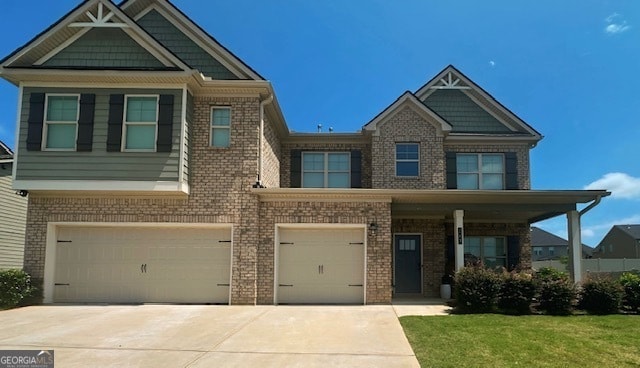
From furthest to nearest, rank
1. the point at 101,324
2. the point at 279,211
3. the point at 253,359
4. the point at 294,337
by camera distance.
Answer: the point at 279,211
the point at 101,324
the point at 294,337
the point at 253,359

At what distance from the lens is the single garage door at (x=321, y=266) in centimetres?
1427

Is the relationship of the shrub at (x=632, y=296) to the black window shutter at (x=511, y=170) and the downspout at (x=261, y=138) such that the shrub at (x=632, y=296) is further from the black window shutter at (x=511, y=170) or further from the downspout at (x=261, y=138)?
the downspout at (x=261, y=138)

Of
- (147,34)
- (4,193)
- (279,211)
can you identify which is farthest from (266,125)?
(4,193)

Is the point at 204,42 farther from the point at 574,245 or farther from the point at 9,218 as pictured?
the point at 574,245

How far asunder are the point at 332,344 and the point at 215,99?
846cm

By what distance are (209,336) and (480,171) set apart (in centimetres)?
1229

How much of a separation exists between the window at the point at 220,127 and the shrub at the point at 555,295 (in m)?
8.94

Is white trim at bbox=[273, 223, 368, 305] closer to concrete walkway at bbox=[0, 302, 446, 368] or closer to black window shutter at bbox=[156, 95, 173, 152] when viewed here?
concrete walkway at bbox=[0, 302, 446, 368]

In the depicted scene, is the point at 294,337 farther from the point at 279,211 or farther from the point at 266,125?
the point at 266,125

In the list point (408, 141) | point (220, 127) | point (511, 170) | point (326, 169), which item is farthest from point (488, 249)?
point (220, 127)

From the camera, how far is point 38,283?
1365 centimetres

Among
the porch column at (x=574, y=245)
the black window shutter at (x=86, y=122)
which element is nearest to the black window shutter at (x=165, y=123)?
the black window shutter at (x=86, y=122)

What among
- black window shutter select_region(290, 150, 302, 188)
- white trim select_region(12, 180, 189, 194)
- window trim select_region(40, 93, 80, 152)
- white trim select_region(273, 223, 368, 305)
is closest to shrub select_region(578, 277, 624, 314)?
white trim select_region(273, 223, 368, 305)

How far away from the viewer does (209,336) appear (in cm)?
912
